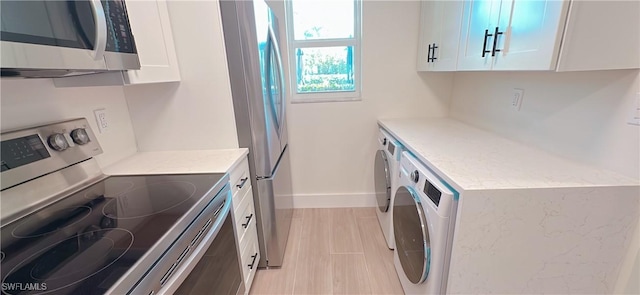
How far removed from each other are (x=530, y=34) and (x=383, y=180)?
4.35 ft

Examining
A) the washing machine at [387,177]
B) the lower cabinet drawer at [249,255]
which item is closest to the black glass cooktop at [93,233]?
the lower cabinet drawer at [249,255]

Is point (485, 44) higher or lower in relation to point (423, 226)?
higher

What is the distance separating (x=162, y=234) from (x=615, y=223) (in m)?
1.60

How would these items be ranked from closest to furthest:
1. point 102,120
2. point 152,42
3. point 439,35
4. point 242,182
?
point 152,42 → point 102,120 → point 242,182 → point 439,35

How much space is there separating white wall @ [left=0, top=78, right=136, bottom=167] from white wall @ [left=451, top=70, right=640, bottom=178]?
232 centimetres

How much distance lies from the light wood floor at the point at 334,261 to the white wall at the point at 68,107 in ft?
3.98

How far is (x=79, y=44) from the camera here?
84 cm

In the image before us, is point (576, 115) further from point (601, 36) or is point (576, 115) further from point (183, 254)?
point (183, 254)

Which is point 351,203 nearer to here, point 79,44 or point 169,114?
point 169,114

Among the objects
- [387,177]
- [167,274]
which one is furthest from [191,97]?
[387,177]

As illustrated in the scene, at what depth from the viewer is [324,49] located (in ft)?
8.18

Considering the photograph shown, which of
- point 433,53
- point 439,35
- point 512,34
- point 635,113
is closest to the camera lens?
point 635,113

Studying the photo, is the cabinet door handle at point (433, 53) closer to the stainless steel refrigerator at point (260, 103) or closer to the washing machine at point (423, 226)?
the washing machine at point (423, 226)

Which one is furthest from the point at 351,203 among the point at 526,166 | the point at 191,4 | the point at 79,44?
the point at 79,44
